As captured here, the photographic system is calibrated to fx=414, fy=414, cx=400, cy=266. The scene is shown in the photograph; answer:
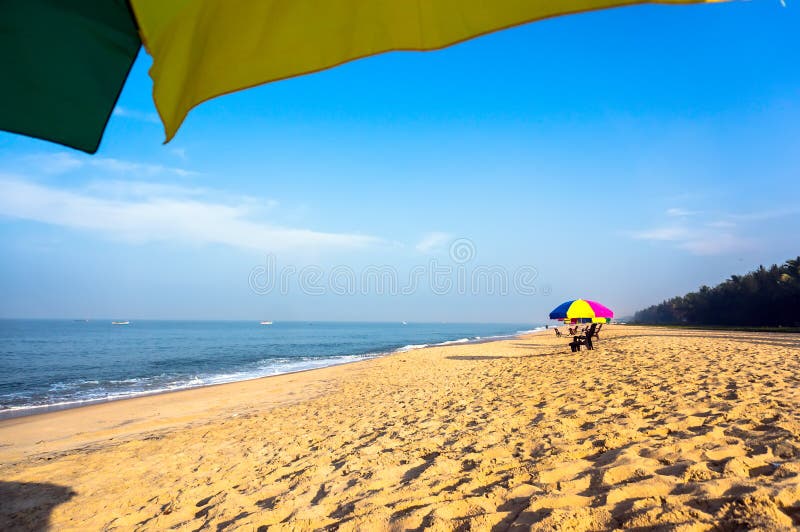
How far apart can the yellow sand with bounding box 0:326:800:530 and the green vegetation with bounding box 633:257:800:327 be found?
152 feet

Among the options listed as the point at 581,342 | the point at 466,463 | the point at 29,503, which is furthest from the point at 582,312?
the point at 29,503

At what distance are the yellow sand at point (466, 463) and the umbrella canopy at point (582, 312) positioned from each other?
506cm

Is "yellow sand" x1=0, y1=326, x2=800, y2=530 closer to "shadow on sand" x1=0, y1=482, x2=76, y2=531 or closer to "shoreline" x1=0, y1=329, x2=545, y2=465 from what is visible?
"shadow on sand" x1=0, y1=482, x2=76, y2=531

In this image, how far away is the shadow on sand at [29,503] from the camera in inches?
168

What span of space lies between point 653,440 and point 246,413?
876 cm

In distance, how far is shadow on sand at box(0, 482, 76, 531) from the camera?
428 cm

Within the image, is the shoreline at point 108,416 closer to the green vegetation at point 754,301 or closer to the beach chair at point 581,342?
the beach chair at point 581,342

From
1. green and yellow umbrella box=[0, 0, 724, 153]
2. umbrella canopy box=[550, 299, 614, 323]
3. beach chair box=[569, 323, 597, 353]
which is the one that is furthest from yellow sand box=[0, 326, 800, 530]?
beach chair box=[569, 323, 597, 353]

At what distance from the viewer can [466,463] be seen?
433 cm

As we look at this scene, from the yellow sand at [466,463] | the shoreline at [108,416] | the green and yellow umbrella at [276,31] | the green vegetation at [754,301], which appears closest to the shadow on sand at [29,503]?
the yellow sand at [466,463]

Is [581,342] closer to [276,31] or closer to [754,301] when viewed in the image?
[276,31]

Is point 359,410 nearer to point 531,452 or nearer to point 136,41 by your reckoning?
point 531,452

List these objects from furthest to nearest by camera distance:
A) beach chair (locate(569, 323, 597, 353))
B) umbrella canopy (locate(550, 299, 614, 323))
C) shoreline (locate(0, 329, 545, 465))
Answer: beach chair (locate(569, 323, 597, 353))
umbrella canopy (locate(550, 299, 614, 323))
shoreline (locate(0, 329, 545, 465))

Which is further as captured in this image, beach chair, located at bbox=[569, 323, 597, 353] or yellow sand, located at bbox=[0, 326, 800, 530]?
beach chair, located at bbox=[569, 323, 597, 353]
